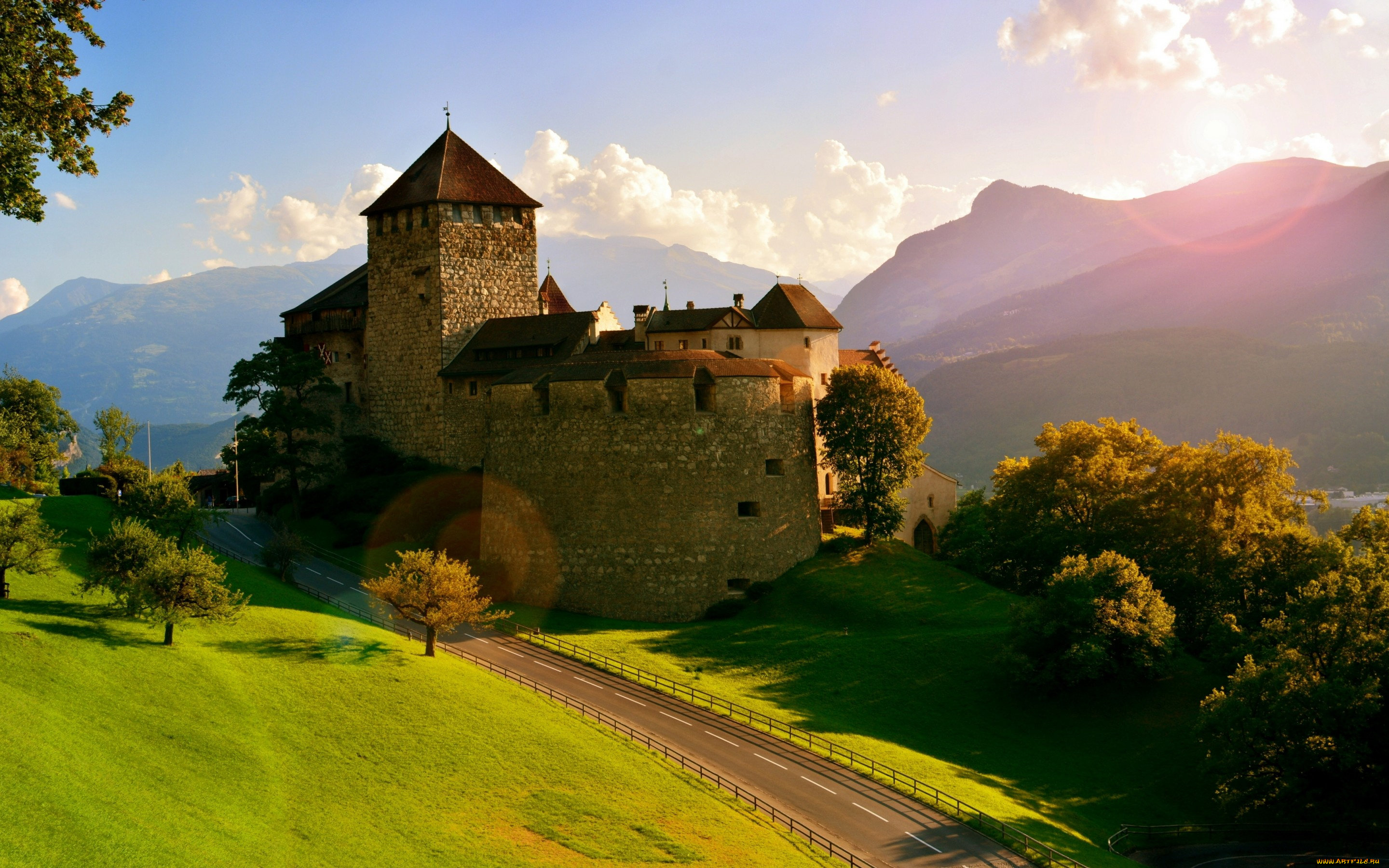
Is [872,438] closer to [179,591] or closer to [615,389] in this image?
[615,389]

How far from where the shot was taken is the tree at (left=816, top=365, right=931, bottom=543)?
202 feet

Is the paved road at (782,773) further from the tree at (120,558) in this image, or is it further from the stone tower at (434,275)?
the stone tower at (434,275)

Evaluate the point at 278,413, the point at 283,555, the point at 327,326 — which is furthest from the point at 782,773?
the point at 327,326

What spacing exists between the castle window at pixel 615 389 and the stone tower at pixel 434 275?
18748 millimetres

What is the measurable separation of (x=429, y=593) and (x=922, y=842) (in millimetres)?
23139

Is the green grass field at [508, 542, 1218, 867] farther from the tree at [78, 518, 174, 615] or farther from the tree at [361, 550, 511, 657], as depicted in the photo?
the tree at [78, 518, 174, 615]

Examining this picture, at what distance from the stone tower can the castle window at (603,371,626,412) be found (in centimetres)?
1875

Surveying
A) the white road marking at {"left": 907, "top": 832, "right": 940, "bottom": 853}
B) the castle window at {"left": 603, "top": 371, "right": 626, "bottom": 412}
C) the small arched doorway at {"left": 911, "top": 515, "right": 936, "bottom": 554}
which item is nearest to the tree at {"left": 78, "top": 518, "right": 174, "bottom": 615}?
the castle window at {"left": 603, "top": 371, "right": 626, "bottom": 412}

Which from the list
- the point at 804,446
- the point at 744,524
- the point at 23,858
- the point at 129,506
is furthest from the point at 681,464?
the point at 23,858

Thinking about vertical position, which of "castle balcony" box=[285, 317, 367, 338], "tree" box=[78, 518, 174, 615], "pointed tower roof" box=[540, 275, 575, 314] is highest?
"pointed tower roof" box=[540, 275, 575, 314]

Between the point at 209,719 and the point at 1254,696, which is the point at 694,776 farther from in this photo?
the point at 1254,696

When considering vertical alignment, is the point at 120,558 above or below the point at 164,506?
below

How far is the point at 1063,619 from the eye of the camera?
4647 cm

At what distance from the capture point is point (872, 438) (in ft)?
202
